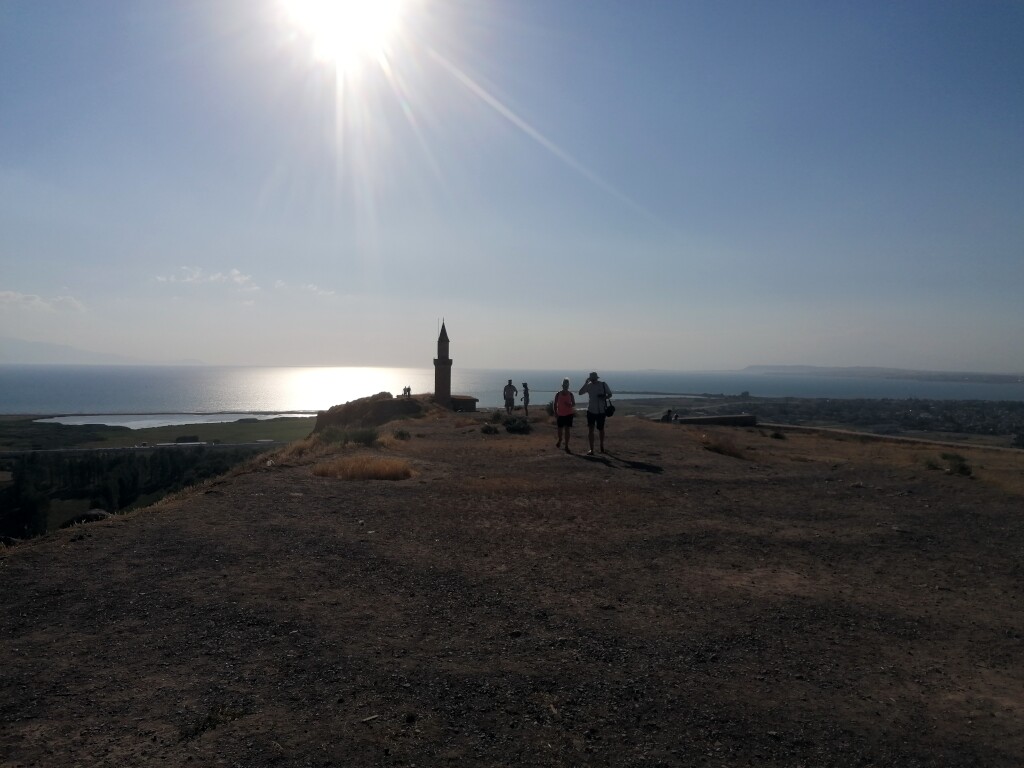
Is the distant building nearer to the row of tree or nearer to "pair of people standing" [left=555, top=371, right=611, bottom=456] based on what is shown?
the row of tree

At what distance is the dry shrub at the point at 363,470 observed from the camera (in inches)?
446

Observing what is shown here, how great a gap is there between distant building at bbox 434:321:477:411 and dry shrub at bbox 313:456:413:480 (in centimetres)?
2044

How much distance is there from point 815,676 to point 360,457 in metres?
9.53

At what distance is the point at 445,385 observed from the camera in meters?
34.7

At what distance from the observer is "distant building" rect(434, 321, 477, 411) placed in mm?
32875

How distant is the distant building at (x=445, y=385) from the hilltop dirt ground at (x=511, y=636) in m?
23.4

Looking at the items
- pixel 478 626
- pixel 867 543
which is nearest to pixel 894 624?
pixel 867 543

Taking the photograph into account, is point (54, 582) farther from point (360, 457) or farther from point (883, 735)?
point (360, 457)

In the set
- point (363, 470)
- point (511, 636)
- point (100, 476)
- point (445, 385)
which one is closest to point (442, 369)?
point (445, 385)

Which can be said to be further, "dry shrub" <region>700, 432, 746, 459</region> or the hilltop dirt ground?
"dry shrub" <region>700, 432, 746, 459</region>

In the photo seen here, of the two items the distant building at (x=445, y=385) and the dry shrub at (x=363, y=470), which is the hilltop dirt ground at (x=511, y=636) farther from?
the distant building at (x=445, y=385)

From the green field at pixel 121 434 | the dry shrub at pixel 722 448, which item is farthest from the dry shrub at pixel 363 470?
the green field at pixel 121 434

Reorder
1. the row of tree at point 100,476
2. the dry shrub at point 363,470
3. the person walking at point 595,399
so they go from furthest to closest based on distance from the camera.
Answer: the row of tree at point 100,476
the person walking at point 595,399
the dry shrub at point 363,470

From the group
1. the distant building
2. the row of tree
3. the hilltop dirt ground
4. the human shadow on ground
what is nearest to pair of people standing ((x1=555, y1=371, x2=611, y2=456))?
the human shadow on ground
